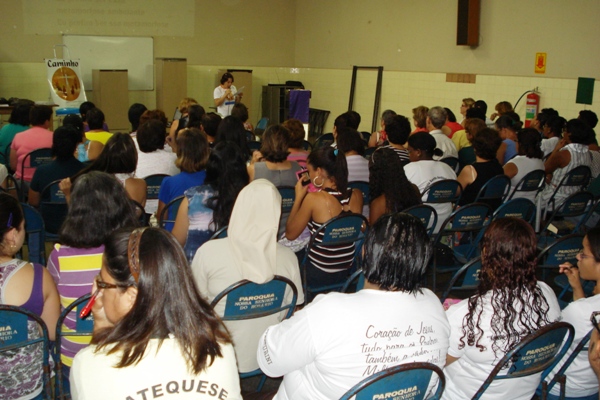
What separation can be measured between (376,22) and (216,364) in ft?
36.6

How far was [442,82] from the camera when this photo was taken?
10375 mm

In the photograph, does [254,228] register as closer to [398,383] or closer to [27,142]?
[398,383]

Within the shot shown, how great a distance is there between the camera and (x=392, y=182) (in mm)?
4078

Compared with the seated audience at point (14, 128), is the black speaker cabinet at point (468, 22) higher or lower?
higher

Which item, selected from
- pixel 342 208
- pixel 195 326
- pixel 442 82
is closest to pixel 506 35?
pixel 442 82

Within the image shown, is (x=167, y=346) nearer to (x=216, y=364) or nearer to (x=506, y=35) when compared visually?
(x=216, y=364)

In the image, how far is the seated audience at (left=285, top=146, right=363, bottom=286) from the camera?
11.9 ft

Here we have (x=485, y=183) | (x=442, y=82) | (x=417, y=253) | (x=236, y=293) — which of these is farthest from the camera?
(x=442, y=82)

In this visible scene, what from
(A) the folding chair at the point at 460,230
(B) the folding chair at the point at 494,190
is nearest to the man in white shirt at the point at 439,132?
(B) the folding chair at the point at 494,190

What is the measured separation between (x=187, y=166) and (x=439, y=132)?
3421 millimetres

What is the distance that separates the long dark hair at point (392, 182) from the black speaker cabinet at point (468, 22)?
632cm

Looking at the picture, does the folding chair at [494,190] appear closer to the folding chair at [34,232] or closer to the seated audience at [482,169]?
the seated audience at [482,169]

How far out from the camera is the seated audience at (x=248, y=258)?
2508 mm

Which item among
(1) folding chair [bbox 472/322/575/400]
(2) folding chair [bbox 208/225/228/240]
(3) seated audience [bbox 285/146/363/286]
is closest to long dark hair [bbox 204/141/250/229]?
(2) folding chair [bbox 208/225/228/240]
